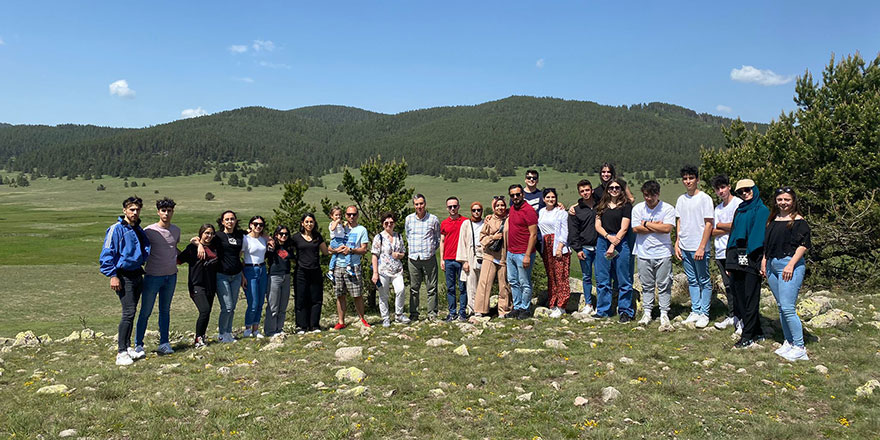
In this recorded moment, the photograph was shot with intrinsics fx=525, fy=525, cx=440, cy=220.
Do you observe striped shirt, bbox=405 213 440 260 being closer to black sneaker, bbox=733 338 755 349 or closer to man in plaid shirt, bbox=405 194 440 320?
man in plaid shirt, bbox=405 194 440 320

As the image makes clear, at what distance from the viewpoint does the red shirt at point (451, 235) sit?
31.8 feet

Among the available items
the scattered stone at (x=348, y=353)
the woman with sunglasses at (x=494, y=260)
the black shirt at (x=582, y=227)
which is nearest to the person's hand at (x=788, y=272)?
the black shirt at (x=582, y=227)

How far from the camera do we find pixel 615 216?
28.3 feet

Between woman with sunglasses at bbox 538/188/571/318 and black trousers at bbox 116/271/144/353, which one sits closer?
black trousers at bbox 116/271/144/353

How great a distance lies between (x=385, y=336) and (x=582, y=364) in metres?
3.43

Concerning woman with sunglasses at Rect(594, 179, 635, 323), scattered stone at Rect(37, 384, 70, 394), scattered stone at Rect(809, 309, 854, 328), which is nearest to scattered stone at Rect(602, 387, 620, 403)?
woman with sunglasses at Rect(594, 179, 635, 323)

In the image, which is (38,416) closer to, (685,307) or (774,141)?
(685,307)

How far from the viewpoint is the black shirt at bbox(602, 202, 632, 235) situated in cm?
859

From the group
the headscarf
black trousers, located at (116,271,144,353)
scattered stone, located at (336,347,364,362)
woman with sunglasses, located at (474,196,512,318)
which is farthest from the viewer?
woman with sunglasses, located at (474,196,512,318)

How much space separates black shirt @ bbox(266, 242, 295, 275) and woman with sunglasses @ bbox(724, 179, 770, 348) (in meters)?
6.89

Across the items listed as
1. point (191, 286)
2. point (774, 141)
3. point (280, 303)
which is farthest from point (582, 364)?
point (774, 141)

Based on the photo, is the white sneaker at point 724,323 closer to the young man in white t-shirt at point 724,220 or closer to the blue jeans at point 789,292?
the young man in white t-shirt at point 724,220

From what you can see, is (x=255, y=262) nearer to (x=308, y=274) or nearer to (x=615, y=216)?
(x=308, y=274)

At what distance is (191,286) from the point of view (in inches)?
324
